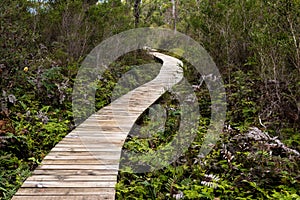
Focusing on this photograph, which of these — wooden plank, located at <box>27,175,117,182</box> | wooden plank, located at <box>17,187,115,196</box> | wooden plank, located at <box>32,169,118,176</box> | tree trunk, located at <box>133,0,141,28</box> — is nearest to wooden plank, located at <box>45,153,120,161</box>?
wooden plank, located at <box>32,169,118,176</box>

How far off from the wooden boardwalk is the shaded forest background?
0.21 metres

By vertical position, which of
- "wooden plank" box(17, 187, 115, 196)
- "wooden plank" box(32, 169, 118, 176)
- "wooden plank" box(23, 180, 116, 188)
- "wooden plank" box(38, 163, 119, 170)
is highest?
"wooden plank" box(38, 163, 119, 170)

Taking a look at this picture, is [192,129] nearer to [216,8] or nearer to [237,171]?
[237,171]

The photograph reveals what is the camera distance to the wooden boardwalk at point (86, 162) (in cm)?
313

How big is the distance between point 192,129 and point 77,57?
4449 mm

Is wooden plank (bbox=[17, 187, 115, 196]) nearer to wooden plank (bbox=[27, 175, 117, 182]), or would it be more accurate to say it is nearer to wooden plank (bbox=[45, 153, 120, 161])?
wooden plank (bbox=[27, 175, 117, 182])

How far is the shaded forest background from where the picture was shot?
3.66 meters

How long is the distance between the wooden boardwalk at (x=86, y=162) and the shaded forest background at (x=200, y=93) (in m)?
0.21

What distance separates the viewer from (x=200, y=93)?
21.9ft

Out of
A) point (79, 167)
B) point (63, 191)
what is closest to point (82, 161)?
point (79, 167)

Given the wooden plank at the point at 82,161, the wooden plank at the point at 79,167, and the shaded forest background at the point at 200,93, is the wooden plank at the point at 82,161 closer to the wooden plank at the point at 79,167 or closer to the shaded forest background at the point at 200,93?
the wooden plank at the point at 79,167

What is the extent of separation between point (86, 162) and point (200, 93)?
135 inches

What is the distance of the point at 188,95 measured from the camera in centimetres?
670

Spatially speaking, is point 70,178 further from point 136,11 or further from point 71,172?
point 136,11
